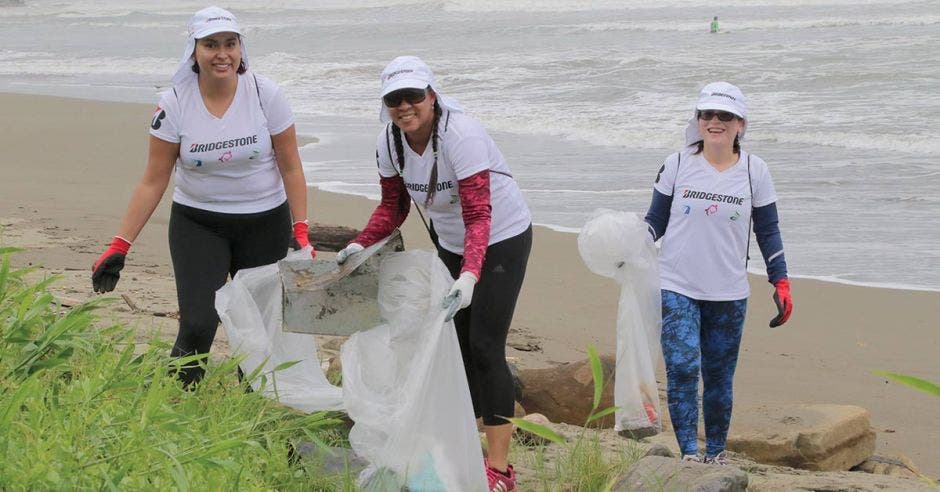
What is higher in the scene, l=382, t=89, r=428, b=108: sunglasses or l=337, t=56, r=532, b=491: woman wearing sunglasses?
l=382, t=89, r=428, b=108: sunglasses

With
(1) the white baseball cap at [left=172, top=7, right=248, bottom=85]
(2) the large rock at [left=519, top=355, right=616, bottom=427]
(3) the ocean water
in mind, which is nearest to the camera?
(1) the white baseball cap at [left=172, top=7, right=248, bottom=85]

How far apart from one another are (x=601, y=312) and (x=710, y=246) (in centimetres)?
326

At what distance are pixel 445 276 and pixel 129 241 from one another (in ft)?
4.49

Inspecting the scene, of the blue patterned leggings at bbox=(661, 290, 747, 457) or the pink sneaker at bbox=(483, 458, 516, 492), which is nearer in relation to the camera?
the pink sneaker at bbox=(483, 458, 516, 492)

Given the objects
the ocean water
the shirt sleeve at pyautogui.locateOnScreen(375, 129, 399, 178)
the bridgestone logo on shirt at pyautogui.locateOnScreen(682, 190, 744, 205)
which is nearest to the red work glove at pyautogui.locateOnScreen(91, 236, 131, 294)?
the shirt sleeve at pyautogui.locateOnScreen(375, 129, 399, 178)

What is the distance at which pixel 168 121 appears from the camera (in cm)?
450

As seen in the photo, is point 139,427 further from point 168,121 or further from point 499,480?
point 168,121

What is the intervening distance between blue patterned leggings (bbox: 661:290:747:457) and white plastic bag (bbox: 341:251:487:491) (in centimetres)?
111

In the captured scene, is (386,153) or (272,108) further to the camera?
(272,108)

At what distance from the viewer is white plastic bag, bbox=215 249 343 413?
4.48 meters

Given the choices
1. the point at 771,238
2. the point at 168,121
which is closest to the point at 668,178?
the point at 771,238

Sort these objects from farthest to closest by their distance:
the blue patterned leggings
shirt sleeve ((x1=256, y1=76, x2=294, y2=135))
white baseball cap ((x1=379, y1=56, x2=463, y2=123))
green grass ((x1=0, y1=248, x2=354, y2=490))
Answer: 1. the blue patterned leggings
2. shirt sleeve ((x1=256, y1=76, x2=294, y2=135))
3. white baseball cap ((x1=379, y1=56, x2=463, y2=123))
4. green grass ((x1=0, y1=248, x2=354, y2=490))

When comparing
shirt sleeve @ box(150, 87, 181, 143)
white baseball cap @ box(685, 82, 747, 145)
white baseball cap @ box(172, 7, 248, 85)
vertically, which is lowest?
shirt sleeve @ box(150, 87, 181, 143)

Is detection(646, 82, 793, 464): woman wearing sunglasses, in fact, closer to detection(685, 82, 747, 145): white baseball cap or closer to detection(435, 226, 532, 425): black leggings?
detection(685, 82, 747, 145): white baseball cap
